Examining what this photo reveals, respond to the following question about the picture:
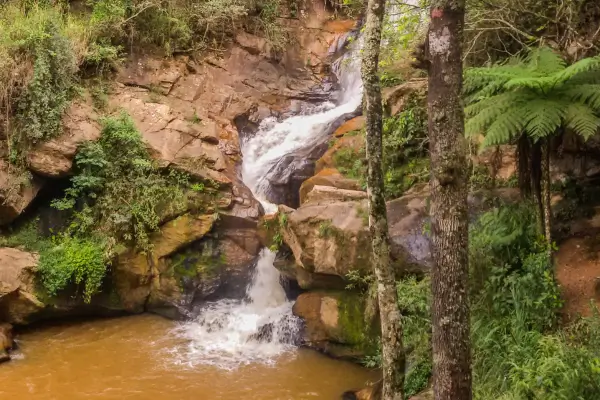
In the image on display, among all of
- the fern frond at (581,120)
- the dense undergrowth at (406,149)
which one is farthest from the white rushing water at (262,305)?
the fern frond at (581,120)

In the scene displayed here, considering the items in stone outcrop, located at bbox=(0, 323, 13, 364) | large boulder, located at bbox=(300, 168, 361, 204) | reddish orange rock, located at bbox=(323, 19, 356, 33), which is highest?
reddish orange rock, located at bbox=(323, 19, 356, 33)

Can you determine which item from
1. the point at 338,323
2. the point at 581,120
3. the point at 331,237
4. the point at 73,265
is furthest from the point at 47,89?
the point at 581,120

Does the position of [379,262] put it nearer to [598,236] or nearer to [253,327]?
[598,236]

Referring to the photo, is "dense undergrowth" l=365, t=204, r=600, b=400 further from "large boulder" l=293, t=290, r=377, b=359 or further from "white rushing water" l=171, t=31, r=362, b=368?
"white rushing water" l=171, t=31, r=362, b=368

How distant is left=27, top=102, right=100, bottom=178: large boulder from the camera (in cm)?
968

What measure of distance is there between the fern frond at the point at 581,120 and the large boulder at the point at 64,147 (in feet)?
29.0

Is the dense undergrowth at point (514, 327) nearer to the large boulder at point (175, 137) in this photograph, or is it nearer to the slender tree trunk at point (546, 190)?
the slender tree trunk at point (546, 190)

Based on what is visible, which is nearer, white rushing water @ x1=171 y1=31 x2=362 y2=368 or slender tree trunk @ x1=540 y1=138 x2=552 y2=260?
slender tree trunk @ x1=540 y1=138 x2=552 y2=260

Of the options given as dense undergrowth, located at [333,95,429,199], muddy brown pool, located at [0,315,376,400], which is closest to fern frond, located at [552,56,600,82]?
dense undergrowth, located at [333,95,429,199]

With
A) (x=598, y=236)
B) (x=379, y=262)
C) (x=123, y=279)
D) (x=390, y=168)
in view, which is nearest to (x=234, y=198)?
(x=123, y=279)

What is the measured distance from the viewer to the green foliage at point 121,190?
10.0 m

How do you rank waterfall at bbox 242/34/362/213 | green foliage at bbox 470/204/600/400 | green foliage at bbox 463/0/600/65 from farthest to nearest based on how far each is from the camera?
1. waterfall at bbox 242/34/362/213
2. green foliage at bbox 463/0/600/65
3. green foliage at bbox 470/204/600/400

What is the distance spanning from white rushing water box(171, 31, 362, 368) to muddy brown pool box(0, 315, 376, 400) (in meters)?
0.33

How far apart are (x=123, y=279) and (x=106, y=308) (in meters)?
0.67
